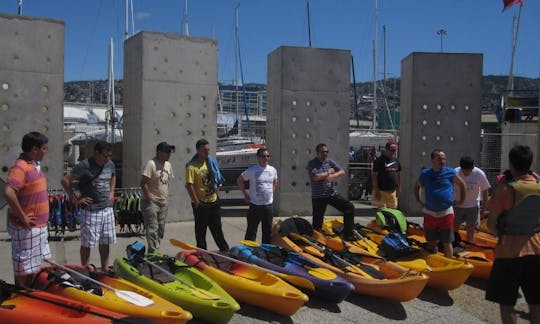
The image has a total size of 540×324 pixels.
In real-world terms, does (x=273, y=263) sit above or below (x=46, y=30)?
below

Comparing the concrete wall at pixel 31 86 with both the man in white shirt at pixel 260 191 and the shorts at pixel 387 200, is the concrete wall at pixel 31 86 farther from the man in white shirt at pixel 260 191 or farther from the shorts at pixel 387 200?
the shorts at pixel 387 200

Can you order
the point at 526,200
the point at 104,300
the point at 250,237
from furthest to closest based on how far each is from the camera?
the point at 250,237
the point at 104,300
the point at 526,200

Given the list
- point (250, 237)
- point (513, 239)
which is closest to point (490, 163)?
point (250, 237)

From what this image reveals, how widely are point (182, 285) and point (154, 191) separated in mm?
2067

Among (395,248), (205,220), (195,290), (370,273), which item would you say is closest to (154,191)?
(205,220)

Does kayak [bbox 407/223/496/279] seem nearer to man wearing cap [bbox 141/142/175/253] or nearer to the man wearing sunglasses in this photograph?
man wearing cap [bbox 141/142/175/253]

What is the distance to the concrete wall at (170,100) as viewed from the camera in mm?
10742

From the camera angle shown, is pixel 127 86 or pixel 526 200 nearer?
→ pixel 526 200

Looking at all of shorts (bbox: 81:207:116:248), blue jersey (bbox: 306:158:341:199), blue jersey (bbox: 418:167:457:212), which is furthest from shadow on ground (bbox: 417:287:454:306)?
shorts (bbox: 81:207:116:248)

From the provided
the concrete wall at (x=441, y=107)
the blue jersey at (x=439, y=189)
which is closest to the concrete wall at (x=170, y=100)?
the concrete wall at (x=441, y=107)

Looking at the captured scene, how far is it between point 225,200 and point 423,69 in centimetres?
715

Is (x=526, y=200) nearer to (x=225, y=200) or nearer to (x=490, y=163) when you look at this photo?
(x=490, y=163)

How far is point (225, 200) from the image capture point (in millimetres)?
16469

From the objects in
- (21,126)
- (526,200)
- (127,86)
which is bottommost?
(526,200)
